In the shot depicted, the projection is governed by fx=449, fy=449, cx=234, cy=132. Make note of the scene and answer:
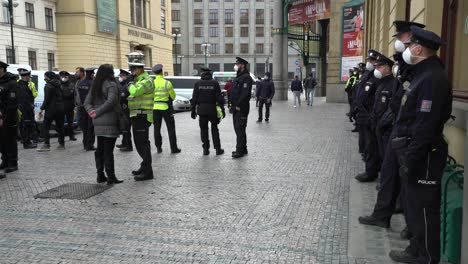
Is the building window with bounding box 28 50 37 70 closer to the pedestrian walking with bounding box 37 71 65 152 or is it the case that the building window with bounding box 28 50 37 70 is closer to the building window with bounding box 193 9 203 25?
the pedestrian walking with bounding box 37 71 65 152

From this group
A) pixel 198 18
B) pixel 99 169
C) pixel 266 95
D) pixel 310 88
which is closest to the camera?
pixel 99 169

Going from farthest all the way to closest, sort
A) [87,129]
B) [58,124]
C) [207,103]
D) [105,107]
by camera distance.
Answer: [58,124] < [87,129] < [207,103] < [105,107]

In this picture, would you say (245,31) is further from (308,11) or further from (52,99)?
(52,99)

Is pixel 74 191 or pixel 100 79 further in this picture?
pixel 100 79

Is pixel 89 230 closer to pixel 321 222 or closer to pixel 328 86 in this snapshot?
pixel 321 222

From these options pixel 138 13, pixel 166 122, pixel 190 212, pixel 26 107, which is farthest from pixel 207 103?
pixel 138 13

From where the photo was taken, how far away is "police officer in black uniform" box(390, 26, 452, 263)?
3.45 metres

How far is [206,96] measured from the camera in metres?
9.61

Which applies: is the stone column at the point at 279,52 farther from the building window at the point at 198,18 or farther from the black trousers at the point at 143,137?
the building window at the point at 198,18

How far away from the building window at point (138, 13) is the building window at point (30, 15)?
14.5 metres

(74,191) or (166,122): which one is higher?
(166,122)

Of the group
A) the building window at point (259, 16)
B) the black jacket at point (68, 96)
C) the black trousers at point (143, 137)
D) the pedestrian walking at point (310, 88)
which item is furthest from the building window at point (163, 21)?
the black trousers at point (143, 137)

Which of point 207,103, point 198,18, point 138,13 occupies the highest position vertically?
point 198,18

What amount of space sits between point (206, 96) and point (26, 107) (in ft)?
16.0
